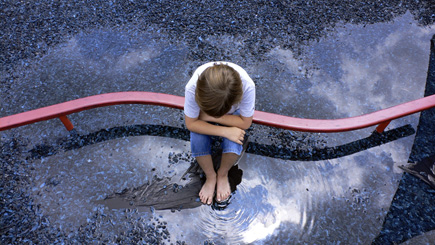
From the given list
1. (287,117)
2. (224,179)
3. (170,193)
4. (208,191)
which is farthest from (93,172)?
(287,117)

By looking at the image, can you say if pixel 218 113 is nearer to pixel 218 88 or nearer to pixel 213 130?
pixel 218 88

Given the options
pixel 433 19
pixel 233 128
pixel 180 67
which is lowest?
pixel 180 67

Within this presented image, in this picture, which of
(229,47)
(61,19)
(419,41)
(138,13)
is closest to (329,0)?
(419,41)

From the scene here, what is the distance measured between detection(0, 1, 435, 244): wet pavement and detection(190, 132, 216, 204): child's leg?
0.10 meters

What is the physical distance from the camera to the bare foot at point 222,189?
2011 mm

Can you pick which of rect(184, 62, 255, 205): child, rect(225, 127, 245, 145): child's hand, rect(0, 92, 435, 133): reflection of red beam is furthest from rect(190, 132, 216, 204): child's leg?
rect(0, 92, 435, 133): reflection of red beam

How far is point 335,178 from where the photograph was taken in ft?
7.08

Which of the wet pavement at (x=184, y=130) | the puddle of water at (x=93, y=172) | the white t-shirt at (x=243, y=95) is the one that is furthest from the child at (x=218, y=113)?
the puddle of water at (x=93, y=172)

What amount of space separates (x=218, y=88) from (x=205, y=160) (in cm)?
73

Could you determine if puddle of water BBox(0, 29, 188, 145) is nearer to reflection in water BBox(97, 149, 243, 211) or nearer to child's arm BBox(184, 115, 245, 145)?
reflection in water BBox(97, 149, 243, 211)

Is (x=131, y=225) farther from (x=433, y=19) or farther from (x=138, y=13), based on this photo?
(x=433, y=19)

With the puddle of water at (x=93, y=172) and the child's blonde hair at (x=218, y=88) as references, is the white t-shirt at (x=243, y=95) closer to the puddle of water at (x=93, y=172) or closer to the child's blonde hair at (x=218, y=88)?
the child's blonde hair at (x=218, y=88)

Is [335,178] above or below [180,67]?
below

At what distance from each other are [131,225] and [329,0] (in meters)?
3.40
